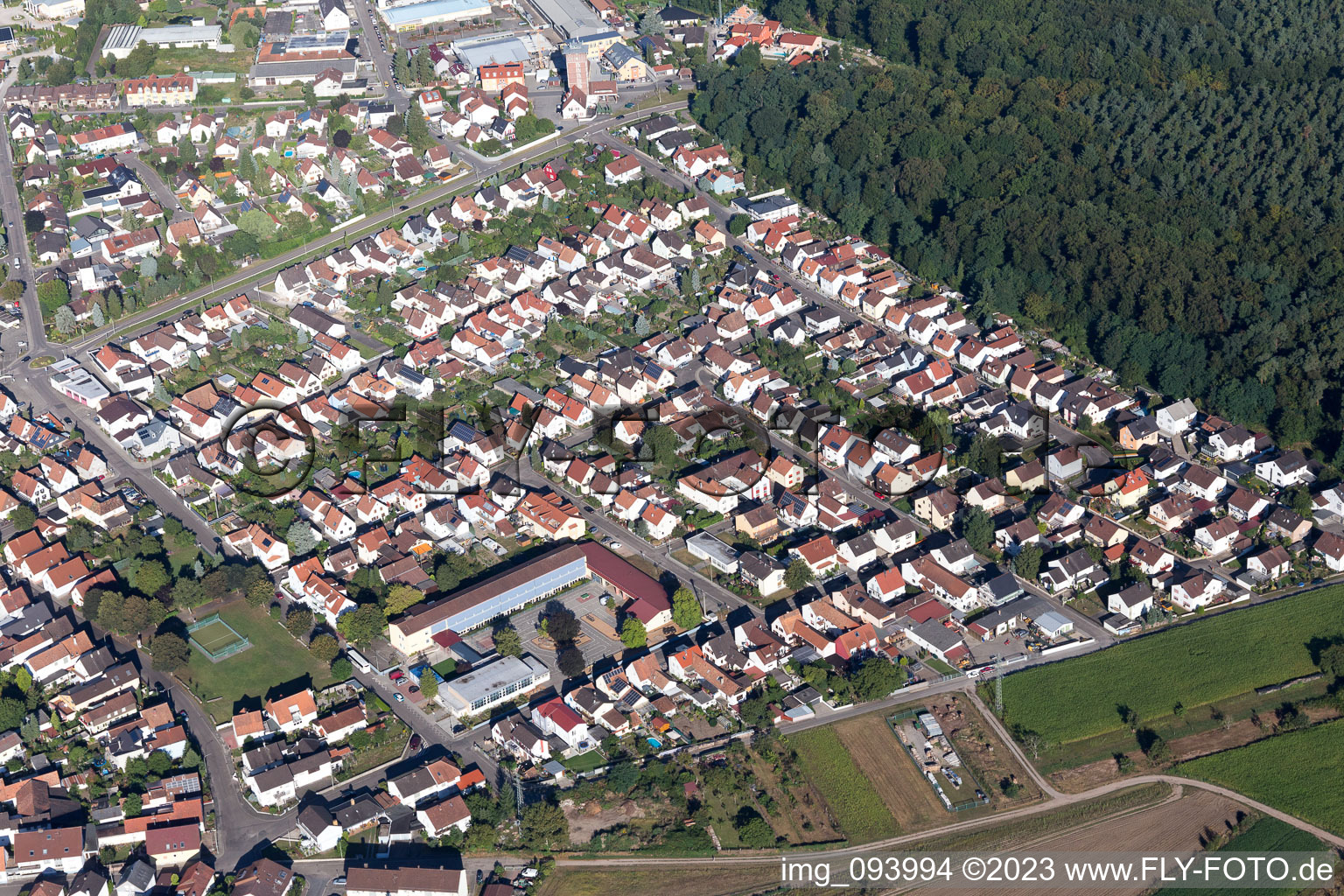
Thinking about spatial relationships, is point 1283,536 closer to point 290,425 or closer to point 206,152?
point 290,425

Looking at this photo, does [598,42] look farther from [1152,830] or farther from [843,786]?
[1152,830]

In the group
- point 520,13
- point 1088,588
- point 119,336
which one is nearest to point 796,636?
point 1088,588

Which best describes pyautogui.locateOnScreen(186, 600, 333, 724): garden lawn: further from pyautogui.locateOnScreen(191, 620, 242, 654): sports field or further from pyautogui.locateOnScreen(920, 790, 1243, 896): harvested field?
pyautogui.locateOnScreen(920, 790, 1243, 896): harvested field

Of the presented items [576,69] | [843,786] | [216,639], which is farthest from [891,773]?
[576,69]

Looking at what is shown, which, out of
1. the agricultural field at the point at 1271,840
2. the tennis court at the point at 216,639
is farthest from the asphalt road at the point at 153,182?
the agricultural field at the point at 1271,840

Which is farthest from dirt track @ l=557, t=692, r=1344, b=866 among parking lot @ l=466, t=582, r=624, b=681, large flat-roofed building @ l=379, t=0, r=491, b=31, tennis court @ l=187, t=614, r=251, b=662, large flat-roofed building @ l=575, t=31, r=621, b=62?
large flat-roofed building @ l=379, t=0, r=491, b=31

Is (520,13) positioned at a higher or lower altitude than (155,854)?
higher

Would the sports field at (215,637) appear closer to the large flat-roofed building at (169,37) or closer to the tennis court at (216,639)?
the tennis court at (216,639)
